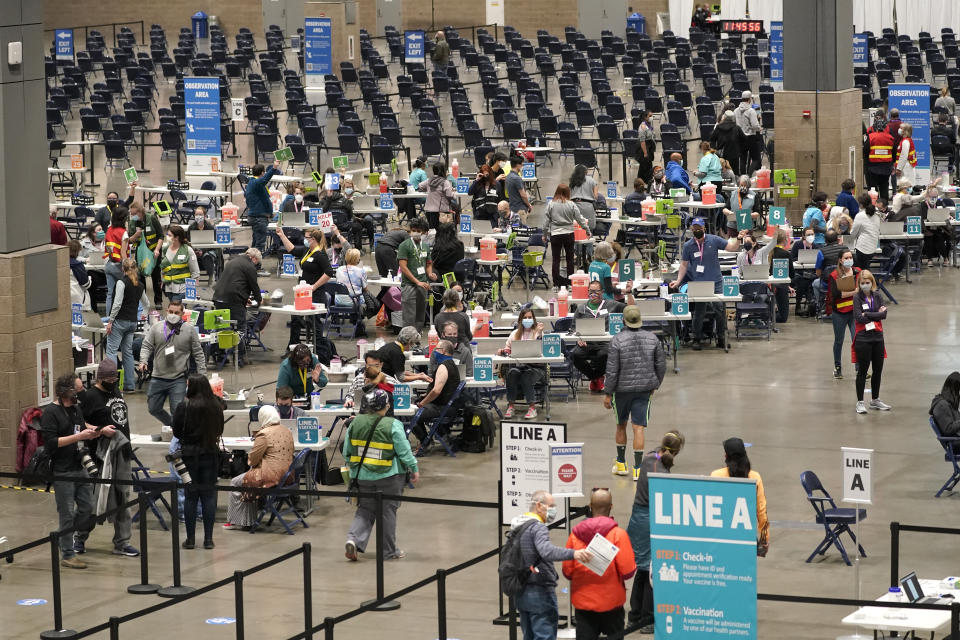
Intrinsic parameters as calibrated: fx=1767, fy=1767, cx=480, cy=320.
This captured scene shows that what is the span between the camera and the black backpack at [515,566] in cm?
1034

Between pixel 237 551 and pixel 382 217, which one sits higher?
pixel 382 217

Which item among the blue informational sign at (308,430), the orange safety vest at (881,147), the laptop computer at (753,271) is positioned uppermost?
the orange safety vest at (881,147)

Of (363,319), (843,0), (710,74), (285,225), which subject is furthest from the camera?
(710,74)

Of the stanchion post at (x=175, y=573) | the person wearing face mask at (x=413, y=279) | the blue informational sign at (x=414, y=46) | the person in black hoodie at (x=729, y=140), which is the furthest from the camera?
the blue informational sign at (x=414, y=46)

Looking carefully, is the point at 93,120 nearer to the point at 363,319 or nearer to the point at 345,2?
the point at 345,2

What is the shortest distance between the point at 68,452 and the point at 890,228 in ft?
42.8

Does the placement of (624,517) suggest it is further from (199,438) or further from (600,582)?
(600,582)

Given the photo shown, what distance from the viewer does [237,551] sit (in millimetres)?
13672

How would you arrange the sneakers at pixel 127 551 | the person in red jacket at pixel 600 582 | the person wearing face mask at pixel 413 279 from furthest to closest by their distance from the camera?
the person wearing face mask at pixel 413 279 < the sneakers at pixel 127 551 < the person in red jacket at pixel 600 582

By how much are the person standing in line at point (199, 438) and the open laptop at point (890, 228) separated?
472 inches

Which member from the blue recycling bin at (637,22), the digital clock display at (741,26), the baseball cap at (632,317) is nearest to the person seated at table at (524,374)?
the baseball cap at (632,317)

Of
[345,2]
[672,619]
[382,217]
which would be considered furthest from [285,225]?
[345,2]

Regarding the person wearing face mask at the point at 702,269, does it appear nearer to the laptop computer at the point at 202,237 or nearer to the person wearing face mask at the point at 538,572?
the laptop computer at the point at 202,237

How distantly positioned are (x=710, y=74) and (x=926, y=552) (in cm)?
2582
